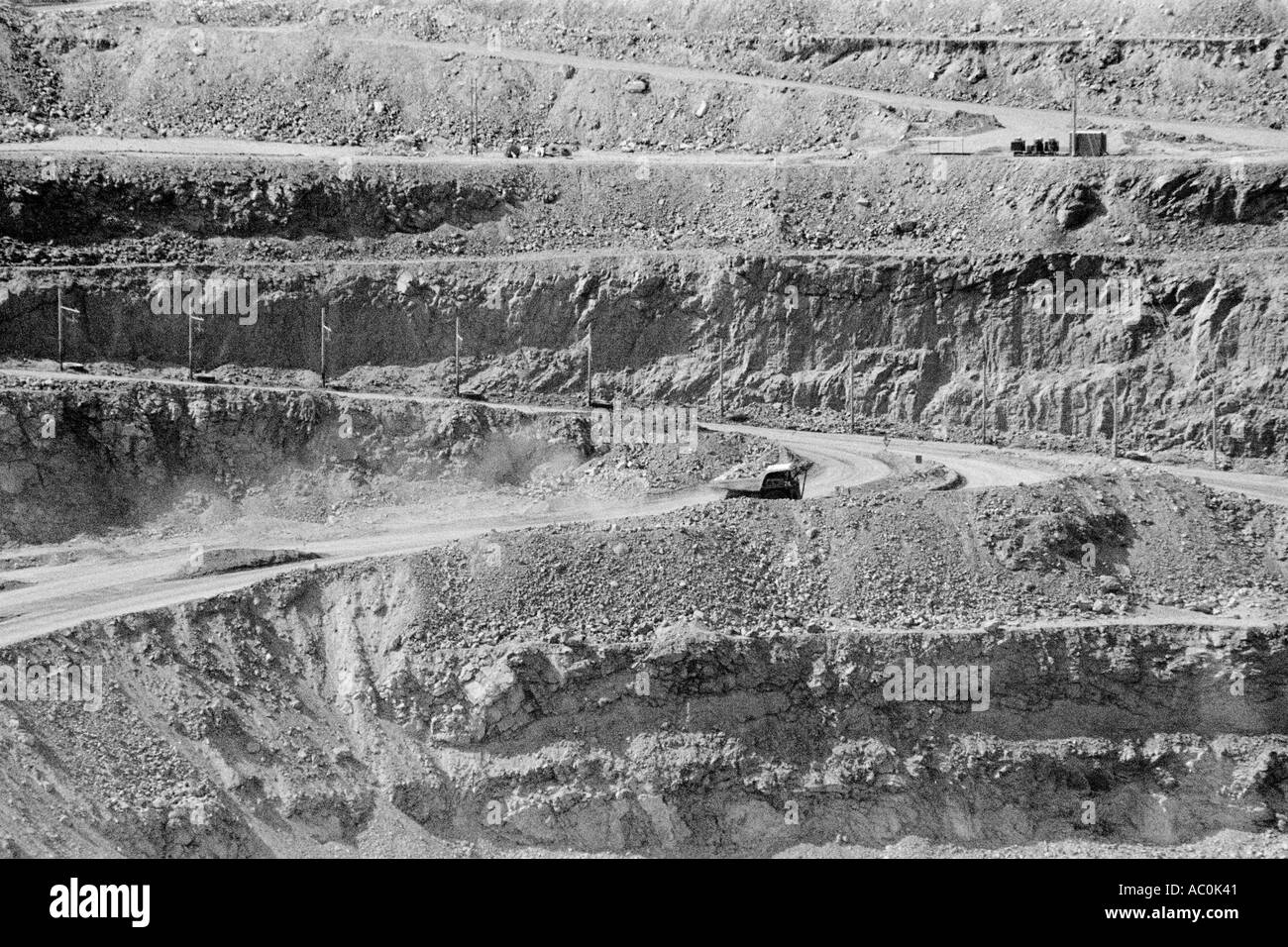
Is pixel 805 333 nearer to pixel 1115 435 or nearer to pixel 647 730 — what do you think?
pixel 1115 435

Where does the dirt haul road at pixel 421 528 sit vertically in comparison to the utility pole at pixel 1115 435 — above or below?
below

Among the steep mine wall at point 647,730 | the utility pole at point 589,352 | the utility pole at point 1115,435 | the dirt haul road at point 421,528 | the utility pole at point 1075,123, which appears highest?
the utility pole at point 1075,123

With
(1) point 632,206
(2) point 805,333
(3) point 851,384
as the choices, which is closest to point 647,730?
(3) point 851,384

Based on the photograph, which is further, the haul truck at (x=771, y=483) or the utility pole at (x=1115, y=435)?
the utility pole at (x=1115, y=435)

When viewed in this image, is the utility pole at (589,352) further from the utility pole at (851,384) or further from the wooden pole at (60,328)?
the wooden pole at (60,328)

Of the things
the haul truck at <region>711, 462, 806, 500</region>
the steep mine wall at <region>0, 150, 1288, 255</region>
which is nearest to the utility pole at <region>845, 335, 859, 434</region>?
the steep mine wall at <region>0, 150, 1288, 255</region>

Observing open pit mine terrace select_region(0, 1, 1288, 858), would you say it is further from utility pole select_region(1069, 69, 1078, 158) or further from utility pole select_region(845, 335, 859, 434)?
utility pole select_region(1069, 69, 1078, 158)

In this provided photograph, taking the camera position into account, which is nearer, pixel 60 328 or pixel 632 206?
pixel 60 328

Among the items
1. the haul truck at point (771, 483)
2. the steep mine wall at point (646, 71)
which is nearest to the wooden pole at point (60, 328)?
the steep mine wall at point (646, 71)
